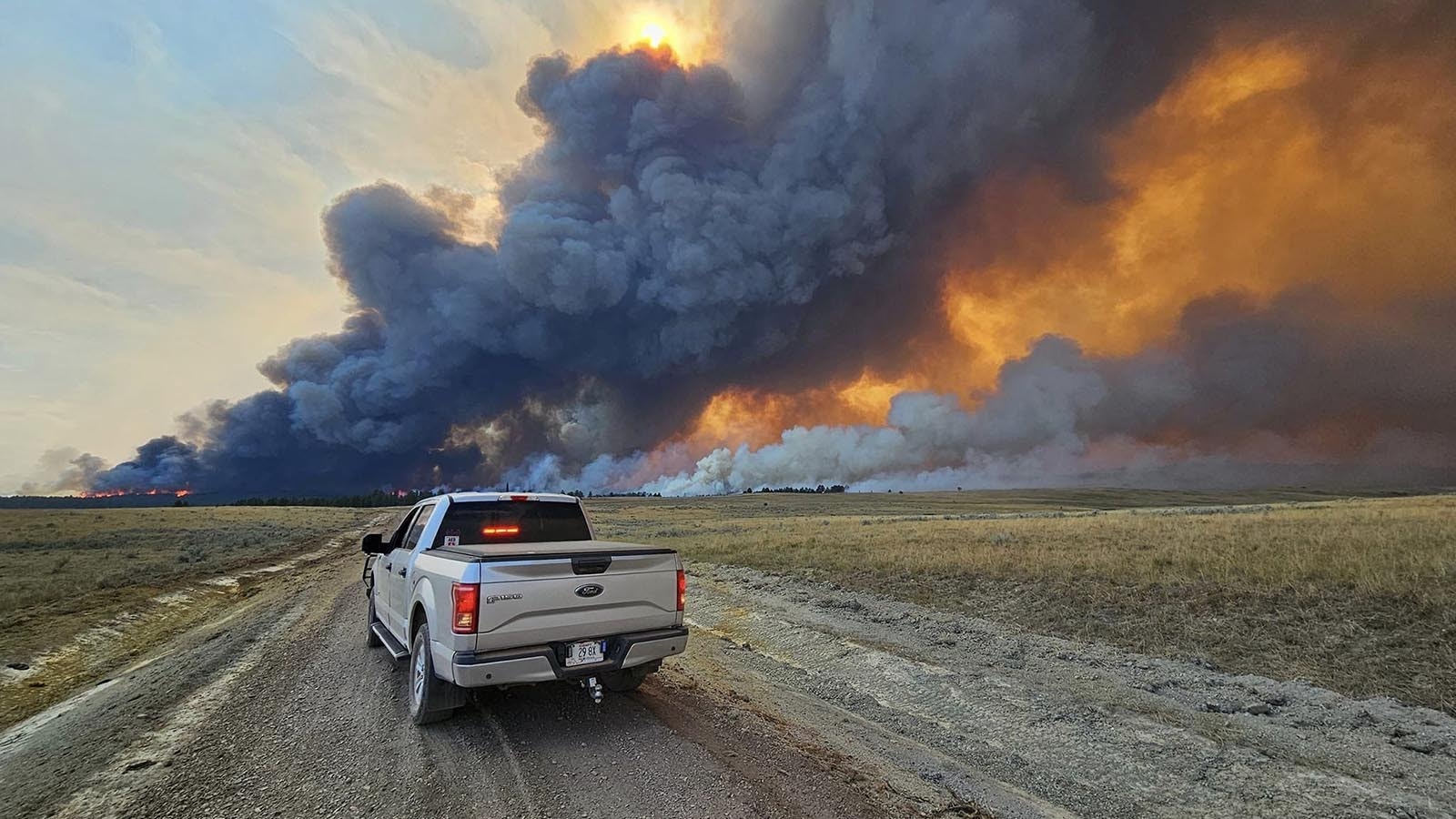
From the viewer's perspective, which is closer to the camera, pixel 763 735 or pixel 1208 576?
pixel 763 735

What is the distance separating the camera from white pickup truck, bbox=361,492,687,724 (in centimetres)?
538

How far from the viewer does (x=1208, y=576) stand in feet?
36.9

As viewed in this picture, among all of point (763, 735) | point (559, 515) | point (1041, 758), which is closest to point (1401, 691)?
point (1041, 758)

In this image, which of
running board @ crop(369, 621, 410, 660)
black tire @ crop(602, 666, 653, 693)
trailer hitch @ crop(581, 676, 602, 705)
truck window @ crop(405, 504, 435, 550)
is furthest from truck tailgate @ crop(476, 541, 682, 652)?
truck window @ crop(405, 504, 435, 550)

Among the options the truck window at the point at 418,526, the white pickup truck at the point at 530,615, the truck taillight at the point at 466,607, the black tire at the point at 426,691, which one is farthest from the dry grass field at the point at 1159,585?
the truck taillight at the point at 466,607

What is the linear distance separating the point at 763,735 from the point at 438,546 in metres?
4.22

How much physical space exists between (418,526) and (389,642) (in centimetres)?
144

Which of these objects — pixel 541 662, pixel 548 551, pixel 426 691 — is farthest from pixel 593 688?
pixel 426 691

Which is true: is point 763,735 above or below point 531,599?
below

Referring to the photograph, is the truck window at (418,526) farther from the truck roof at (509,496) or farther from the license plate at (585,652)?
the license plate at (585,652)

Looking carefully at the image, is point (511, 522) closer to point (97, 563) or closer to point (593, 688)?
point (593, 688)

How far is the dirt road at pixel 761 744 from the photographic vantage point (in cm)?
462

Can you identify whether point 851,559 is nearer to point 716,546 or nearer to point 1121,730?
point 716,546

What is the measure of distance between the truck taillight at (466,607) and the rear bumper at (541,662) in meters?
0.22
